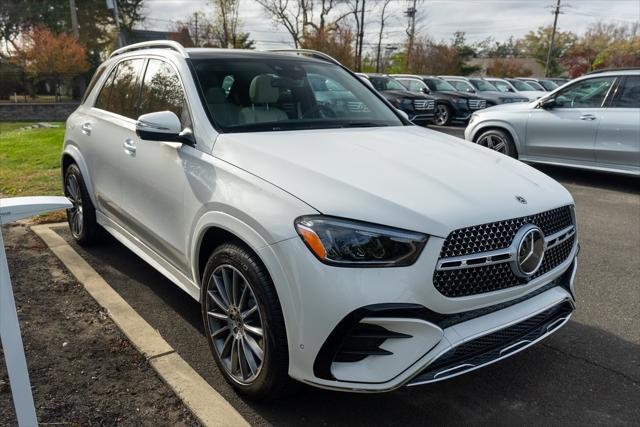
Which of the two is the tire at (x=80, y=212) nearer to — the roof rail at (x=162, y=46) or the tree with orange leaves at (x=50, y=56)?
the roof rail at (x=162, y=46)

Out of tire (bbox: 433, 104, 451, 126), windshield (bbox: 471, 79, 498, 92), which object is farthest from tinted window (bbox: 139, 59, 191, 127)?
windshield (bbox: 471, 79, 498, 92)

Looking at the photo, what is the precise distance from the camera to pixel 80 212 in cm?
485

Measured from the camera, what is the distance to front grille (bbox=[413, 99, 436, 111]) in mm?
16656

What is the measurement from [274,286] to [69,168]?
3.49 m

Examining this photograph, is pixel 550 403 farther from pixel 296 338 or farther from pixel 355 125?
pixel 355 125

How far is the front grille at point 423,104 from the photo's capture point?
1666 cm

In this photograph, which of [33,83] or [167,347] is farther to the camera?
[33,83]

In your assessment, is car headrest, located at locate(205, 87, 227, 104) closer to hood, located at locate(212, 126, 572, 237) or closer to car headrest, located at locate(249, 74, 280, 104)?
car headrest, located at locate(249, 74, 280, 104)

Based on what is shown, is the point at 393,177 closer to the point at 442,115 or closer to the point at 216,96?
the point at 216,96

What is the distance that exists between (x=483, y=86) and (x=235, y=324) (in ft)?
63.2

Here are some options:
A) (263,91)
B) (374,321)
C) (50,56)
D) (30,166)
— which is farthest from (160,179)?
(50,56)

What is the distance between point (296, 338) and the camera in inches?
91.0

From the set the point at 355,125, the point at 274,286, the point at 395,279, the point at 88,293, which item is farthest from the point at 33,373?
the point at 355,125

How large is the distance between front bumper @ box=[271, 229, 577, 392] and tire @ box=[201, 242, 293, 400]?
0.35 ft
